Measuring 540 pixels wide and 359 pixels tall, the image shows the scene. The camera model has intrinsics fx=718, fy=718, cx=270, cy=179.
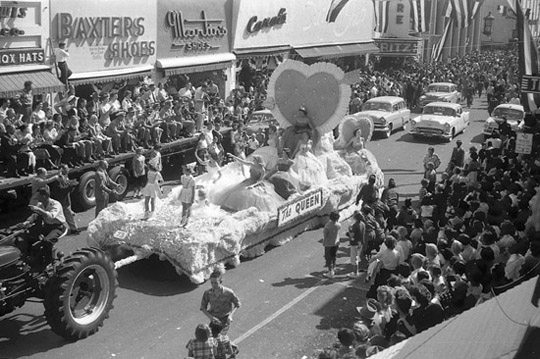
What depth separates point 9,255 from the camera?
31.1ft

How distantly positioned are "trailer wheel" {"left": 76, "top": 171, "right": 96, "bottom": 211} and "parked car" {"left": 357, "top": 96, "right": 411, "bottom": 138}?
43.2ft

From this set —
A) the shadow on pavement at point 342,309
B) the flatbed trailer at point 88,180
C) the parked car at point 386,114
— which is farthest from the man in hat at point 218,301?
the parked car at point 386,114

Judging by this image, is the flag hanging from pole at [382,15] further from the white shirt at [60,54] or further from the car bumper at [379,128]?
the white shirt at [60,54]

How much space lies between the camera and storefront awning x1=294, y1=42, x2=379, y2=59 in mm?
36312

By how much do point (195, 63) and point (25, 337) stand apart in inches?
734

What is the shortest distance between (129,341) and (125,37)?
15.5 metres

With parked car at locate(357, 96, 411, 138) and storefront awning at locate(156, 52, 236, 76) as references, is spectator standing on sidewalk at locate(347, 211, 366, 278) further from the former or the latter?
parked car at locate(357, 96, 411, 138)

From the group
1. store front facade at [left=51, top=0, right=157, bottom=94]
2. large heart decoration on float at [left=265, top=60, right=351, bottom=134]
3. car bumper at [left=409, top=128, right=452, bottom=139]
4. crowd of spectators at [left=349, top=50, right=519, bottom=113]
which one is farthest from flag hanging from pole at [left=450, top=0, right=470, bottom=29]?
large heart decoration on float at [left=265, top=60, right=351, bottom=134]

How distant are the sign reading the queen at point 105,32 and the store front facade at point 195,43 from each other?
0.67 metres

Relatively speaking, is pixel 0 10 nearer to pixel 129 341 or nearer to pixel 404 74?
pixel 129 341

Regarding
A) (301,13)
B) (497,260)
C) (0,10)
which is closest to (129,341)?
(497,260)

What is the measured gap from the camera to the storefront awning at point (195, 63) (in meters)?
25.7

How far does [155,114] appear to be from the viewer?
19.8 m

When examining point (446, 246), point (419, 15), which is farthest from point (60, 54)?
point (419, 15)
